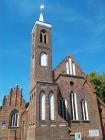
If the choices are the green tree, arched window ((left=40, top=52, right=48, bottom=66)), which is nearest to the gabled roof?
arched window ((left=40, top=52, right=48, bottom=66))

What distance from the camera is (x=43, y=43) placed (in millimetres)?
27219

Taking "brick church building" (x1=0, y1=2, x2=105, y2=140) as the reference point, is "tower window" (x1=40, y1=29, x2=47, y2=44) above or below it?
above

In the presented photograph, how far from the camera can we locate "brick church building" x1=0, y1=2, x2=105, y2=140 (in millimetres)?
21594

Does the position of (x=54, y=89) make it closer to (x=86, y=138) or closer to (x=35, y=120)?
(x=35, y=120)

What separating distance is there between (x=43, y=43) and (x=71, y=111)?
10888 mm

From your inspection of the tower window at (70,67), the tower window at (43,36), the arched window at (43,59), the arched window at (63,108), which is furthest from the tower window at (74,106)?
the tower window at (43,36)

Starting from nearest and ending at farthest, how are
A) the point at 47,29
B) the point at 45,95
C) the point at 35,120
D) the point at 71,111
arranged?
the point at 35,120 → the point at 45,95 → the point at 71,111 → the point at 47,29

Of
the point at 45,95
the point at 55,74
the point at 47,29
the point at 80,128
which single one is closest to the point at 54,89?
the point at 45,95

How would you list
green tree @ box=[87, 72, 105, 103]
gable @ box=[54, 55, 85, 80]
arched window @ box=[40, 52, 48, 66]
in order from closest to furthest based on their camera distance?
arched window @ box=[40, 52, 48, 66]
gable @ box=[54, 55, 85, 80]
green tree @ box=[87, 72, 105, 103]

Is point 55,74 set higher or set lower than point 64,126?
higher

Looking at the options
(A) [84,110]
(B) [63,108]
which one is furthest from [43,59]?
(A) [84,110]

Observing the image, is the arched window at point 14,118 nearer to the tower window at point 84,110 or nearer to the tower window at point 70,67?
the tower window at point 84,110

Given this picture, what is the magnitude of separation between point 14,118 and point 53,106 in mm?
11326

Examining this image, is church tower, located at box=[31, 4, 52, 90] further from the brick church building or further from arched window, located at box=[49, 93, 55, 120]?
arched window, located at box=[49, 93, 55, 120]
